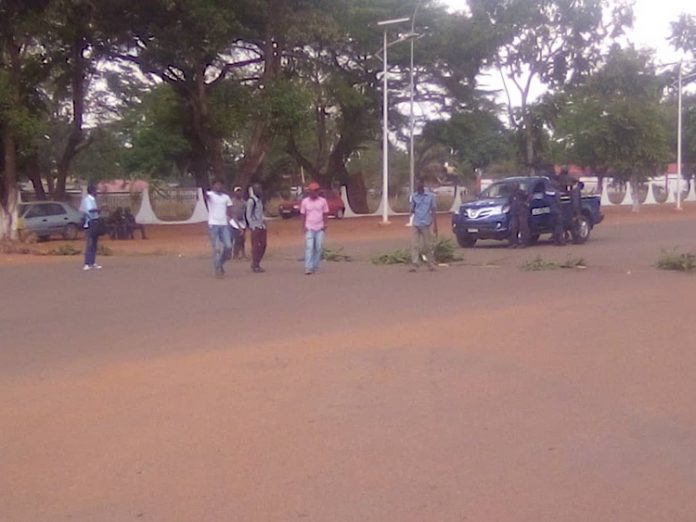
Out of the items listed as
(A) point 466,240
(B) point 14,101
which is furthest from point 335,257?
(B) point 14,101

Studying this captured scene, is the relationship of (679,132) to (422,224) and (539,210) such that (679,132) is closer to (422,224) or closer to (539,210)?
(539,210)

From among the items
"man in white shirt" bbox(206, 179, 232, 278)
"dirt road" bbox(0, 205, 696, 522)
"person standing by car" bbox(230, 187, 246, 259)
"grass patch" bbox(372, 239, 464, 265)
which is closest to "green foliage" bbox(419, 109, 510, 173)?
"person standing by car" bbox(230, 187, 246, 259)

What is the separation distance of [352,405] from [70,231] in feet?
97.6

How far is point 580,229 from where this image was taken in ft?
86.4

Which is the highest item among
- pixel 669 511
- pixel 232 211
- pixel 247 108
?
pixel 247 108

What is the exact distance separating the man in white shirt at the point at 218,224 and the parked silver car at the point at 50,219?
60.3 feet

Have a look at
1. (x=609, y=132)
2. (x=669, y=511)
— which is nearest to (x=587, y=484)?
(x=669, y=511)

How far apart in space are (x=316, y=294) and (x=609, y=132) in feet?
139

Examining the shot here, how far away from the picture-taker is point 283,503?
18.9 feet

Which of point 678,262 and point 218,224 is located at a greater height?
point 218,224

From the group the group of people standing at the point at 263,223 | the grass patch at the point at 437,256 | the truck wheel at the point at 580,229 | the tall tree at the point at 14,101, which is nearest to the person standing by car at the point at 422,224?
the group of people standing at the point at 263,223

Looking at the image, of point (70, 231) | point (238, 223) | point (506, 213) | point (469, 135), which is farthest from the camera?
point (469, 135)

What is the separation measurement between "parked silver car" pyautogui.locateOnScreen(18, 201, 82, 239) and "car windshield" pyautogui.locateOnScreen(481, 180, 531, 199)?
1513 cm

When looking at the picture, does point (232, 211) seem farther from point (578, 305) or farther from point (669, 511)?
point (669, 511)
